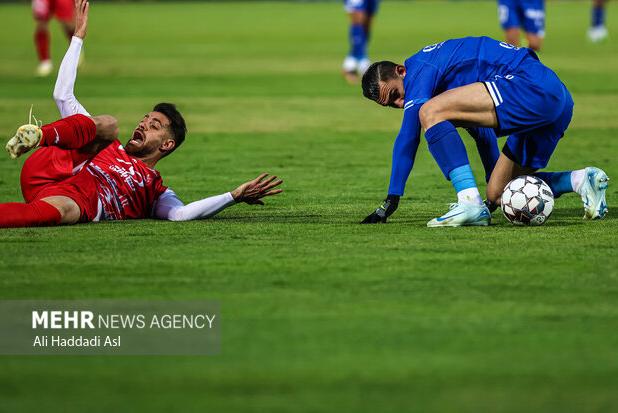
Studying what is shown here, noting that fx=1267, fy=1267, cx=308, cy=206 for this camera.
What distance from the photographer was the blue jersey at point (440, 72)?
327 inches

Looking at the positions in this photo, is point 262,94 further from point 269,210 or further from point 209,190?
point 269,210

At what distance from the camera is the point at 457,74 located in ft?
27.5

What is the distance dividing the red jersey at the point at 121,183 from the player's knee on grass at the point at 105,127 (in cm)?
25

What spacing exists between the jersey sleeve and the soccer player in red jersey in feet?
2.71

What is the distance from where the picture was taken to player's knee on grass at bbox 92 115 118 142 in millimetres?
8344

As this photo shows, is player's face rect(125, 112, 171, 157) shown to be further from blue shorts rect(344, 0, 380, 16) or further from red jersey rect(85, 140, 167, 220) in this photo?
blue shorts rect(344, 0, 380, 16)

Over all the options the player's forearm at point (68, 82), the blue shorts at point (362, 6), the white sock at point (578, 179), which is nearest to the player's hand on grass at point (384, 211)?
the white sock at point (578, 179)

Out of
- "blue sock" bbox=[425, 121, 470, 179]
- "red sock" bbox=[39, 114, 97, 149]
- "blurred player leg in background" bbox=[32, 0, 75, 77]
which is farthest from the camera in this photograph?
"blurred player leg in background" bbox=[32, 0, 75, 77]

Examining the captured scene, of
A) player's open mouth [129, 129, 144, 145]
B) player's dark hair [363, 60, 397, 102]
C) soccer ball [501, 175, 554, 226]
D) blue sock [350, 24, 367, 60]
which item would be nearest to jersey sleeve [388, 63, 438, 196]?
player's dark hair [363, 60, 397, 102]

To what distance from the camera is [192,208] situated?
28.6 feet

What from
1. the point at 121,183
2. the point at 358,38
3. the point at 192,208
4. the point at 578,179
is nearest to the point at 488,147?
the point at 578,179

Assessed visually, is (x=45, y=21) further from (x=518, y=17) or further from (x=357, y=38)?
(x=518, y=17)

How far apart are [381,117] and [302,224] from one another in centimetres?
852

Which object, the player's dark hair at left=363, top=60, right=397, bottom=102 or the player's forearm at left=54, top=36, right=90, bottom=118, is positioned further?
the player's forearm at left=54, top=36, right=90, bottom=118
